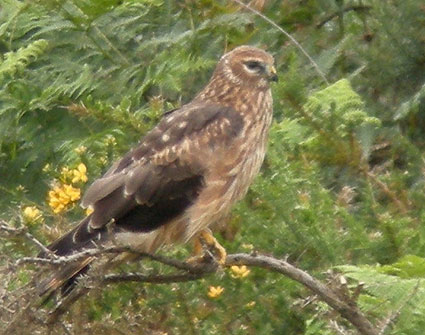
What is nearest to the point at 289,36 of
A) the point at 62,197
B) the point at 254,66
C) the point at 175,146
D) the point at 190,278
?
the point at 254,66

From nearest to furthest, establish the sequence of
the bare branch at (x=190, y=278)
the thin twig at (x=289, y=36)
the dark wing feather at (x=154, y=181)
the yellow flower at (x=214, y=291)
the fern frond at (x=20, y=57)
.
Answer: the bare branch at (x=190, y=278), the dark wing feather at (x=154, y=181), the yellow flower at (x=214, y=291), the thin twig at (x=289, y=36), the fern frond at (x=20, y=57)

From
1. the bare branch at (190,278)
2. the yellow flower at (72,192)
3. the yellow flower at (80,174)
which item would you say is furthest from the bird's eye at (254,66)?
the bare branch at (190,278)

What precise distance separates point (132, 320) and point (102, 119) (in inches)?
52.9

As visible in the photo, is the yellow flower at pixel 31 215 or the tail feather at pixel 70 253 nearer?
the tail feather at pixel 70 253

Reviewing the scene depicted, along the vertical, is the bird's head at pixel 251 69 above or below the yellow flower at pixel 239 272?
above

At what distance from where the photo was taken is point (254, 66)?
6.79 meters

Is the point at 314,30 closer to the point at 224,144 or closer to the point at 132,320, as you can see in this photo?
the point at 224,144

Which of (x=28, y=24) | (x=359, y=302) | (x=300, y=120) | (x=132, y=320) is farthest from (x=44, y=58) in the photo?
(x=359, y=302)

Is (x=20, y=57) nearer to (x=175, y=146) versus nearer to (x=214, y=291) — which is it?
(x=175, y=146)

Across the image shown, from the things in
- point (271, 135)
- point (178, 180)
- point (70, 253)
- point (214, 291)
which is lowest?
point (214, 291)

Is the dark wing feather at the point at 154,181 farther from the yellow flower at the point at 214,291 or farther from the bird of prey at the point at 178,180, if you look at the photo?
the yellow flower at the point at 214,291

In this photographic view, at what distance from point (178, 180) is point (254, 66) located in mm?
890

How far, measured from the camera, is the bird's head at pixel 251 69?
22.1 ft

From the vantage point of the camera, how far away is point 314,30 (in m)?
7.79
